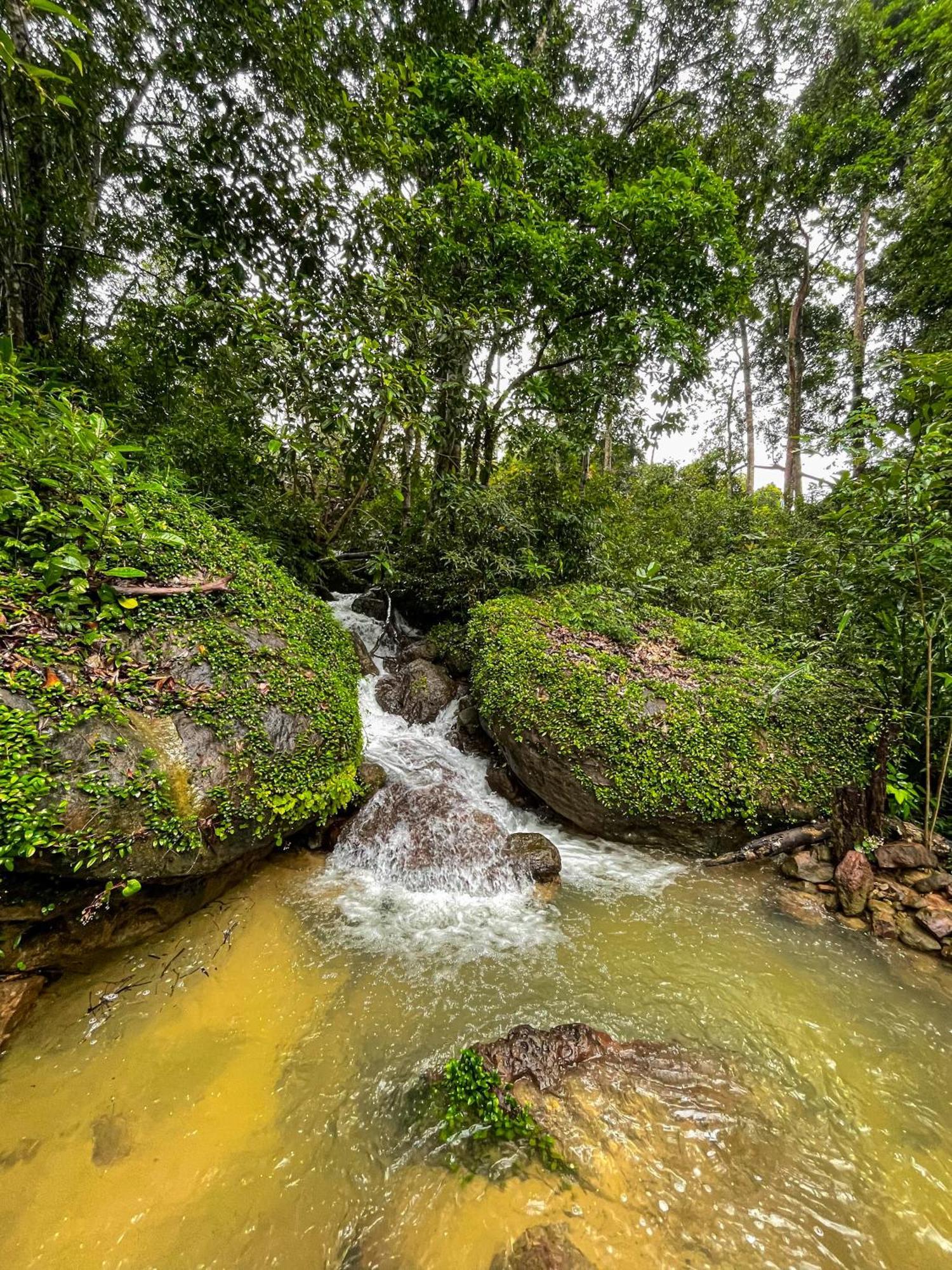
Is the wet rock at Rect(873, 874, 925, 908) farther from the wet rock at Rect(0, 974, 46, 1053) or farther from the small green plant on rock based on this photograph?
the wet rock at Rect(0, 974, 46, 1053)

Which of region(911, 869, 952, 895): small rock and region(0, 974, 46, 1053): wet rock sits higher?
region(911, 869, 952, 895): small rock

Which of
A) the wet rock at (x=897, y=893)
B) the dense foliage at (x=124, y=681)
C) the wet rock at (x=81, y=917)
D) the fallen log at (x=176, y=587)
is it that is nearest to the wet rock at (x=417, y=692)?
the dense foliage at (x=124, y=681)

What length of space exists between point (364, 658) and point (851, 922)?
20.1 feet

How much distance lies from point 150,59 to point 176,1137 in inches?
348

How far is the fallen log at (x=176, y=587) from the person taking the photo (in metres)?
3.29

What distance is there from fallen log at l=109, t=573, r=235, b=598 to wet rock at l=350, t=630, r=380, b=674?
2.70 meters

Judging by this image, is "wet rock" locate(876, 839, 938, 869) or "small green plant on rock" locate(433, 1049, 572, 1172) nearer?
"small green plant on rock" locate(433, 1049, 572, 1172)

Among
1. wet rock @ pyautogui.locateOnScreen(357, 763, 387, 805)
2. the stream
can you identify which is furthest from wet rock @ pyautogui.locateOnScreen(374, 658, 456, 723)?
the stream

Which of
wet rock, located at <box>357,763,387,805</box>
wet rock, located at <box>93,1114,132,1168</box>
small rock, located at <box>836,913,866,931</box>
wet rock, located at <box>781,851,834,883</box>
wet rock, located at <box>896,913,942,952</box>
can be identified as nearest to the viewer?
wet rock, located at <box>93,1114,132,1168</box>

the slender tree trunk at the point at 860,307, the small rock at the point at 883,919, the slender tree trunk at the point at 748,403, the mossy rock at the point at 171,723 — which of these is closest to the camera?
the mossy rock at the point at 171,723

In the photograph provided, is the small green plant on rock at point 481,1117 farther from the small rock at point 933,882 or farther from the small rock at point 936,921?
the small rock at point 933,882

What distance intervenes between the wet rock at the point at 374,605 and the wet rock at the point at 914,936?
7.47 m

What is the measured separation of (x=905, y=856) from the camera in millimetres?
3615

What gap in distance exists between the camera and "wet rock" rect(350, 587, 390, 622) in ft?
27.8
